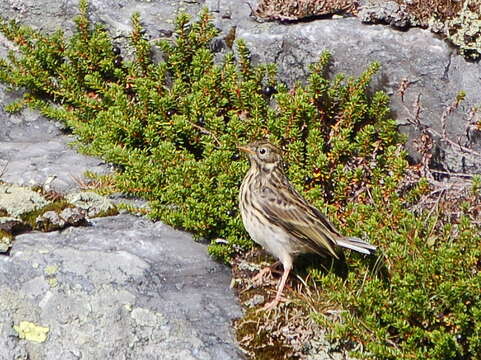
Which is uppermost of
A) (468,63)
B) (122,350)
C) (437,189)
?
(468,63)

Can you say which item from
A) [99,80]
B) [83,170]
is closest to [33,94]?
[99,80]

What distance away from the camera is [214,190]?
762 cm

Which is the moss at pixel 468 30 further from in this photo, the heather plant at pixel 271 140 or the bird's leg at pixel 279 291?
the bird's leg at pixel 279 291

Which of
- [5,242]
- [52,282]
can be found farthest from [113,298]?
[5,242]

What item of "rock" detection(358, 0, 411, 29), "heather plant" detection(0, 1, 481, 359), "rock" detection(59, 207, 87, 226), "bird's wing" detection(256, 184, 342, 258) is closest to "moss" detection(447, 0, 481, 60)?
"rock" detection(358, 0, 411, 29)

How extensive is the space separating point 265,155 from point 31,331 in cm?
264

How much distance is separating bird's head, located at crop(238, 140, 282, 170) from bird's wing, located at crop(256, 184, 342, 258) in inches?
10.2

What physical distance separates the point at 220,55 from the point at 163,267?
3.20 metres

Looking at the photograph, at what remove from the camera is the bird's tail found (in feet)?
22.1

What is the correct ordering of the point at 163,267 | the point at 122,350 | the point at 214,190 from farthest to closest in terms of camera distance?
1. the point at 214,190
2. the point at 163,267
3. the point at 122,350

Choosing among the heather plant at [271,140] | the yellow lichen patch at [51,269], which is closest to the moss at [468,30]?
the heather plant at [271,140]

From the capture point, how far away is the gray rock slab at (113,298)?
6074mm

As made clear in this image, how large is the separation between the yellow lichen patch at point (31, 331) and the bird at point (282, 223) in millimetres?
1764

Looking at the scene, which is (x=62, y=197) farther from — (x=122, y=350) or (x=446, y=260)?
(x=446, y=260)
